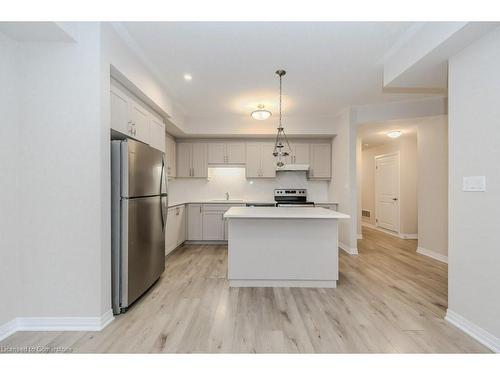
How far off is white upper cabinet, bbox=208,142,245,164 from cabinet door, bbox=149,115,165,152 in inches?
67.7

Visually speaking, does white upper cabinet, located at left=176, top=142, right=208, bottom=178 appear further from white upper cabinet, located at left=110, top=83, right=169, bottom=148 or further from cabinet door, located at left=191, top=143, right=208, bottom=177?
white upper cabinet, located at left=110, top=83, right=169, bottom=148

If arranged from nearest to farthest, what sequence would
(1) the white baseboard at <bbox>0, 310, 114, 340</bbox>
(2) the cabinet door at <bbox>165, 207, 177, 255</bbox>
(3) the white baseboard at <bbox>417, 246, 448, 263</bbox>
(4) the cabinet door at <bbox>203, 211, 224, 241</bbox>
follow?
(1) the white baseboard at <bbox>0, 310, 114, 340</bbox>, (3) the white baseboard at <bbox>417, 246, 448, 263</bbox>, (2) the cabinet door at <bbox>165, 207, 177, 255</bbox>, (4) the cabinet door at <bbox>203, 211, 224, 241</bbox>

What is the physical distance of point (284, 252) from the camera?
9.86 feet

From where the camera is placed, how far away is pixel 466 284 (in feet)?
6.75

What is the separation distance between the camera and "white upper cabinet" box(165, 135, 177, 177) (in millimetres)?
4832

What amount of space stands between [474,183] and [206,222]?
426 cm

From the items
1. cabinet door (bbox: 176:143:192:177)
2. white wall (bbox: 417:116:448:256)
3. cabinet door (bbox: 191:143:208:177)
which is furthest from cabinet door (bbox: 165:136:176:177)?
white wall (bbox: 417:116:448:256)

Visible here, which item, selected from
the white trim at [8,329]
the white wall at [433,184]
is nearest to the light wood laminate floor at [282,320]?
the white trim at [8,329]

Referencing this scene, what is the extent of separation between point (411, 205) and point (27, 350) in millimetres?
6878

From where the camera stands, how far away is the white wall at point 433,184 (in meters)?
4.08

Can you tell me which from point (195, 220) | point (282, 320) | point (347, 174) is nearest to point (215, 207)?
point (195, 220)
